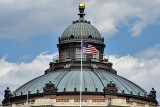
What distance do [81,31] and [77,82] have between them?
1921 centimetres

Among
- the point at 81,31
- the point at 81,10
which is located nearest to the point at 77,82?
the point at 81,31

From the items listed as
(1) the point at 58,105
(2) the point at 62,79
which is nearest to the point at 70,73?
(2) the point at 62,79

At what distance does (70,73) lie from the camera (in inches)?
5728

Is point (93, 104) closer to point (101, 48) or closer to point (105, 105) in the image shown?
point (105, 105)

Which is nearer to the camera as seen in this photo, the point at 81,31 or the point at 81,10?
the point at 81,31

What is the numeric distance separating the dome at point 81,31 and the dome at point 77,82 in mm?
11364

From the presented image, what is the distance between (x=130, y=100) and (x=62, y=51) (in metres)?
25.8

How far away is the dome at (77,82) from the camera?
140125 millimetres

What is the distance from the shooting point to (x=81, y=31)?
15675 centimetres

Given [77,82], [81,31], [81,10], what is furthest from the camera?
[81,10]

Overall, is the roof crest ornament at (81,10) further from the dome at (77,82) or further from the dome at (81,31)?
the dome at (77,82)

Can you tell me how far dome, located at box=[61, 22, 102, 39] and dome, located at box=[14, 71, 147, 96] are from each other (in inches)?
447

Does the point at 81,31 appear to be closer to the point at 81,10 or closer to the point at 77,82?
the point at 81,10

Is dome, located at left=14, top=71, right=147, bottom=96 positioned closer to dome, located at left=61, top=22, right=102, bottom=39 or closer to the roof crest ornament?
dome, located at left=61, top=22, right=102, bottom=39
